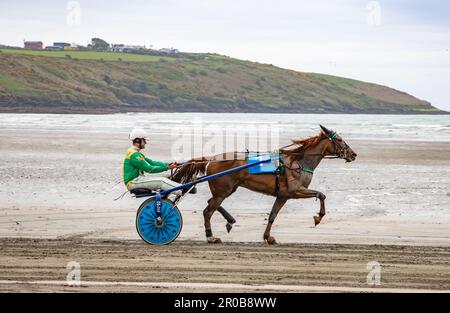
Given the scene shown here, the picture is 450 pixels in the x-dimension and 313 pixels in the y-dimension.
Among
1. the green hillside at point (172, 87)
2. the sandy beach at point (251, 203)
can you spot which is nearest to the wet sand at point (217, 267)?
the sandy beach at point (251, 203)

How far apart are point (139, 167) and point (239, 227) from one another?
10.2ft

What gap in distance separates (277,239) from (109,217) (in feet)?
12.5

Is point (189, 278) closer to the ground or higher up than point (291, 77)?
closer to the ground

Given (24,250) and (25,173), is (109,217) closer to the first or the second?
(24,250)

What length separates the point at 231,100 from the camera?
137875 mm

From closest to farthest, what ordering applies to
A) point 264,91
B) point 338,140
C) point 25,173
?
point 338,140 → point 25,173 → point 264,91

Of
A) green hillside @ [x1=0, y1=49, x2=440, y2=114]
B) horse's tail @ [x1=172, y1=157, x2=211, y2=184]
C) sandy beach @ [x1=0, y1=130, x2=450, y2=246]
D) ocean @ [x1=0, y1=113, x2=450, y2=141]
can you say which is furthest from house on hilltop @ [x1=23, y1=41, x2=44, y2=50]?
horse's tail @ [x1=172, y1=157, x2=211, y2=184]

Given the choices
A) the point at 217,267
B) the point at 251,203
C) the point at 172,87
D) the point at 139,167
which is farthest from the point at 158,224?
the point at 172,87

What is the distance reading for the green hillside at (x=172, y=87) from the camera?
109500 mm

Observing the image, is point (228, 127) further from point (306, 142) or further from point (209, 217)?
point (209, 217)

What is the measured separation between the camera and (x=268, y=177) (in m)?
13.4

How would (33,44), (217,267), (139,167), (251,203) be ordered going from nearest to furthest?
(217,267), (139,167), (251,203), (33,44)

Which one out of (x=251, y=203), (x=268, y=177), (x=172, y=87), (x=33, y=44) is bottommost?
(x=251, y=203)
